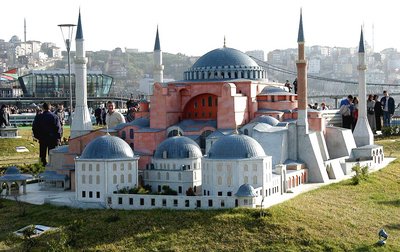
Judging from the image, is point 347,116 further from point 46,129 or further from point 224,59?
point 46,129

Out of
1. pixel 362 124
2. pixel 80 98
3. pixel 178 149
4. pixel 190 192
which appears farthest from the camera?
pixel 362 124

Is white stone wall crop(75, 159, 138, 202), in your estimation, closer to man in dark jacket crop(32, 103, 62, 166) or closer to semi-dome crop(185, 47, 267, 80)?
man in dark jacket crop(32, 103, 62, 166)

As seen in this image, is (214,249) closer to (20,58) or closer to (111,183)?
(111,183)

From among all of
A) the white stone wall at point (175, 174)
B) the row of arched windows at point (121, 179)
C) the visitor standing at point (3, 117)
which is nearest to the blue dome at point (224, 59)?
the white stone wall at point (175, 174)

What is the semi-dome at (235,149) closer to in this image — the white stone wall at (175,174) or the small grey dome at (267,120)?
the white stone wall at (175,174)

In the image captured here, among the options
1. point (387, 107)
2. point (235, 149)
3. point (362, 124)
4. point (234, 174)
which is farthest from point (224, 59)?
point (387, 107)

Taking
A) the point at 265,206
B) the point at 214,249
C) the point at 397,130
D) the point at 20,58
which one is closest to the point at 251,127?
the point at 265,206

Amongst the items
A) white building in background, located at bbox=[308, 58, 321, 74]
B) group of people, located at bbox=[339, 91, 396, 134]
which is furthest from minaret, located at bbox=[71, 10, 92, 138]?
white building in background, located at bbox=[308, 58, 321, 74]

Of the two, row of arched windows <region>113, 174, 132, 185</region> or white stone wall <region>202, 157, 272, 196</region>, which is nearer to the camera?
white stone wall <region>202, 157, 272, 196</region>
